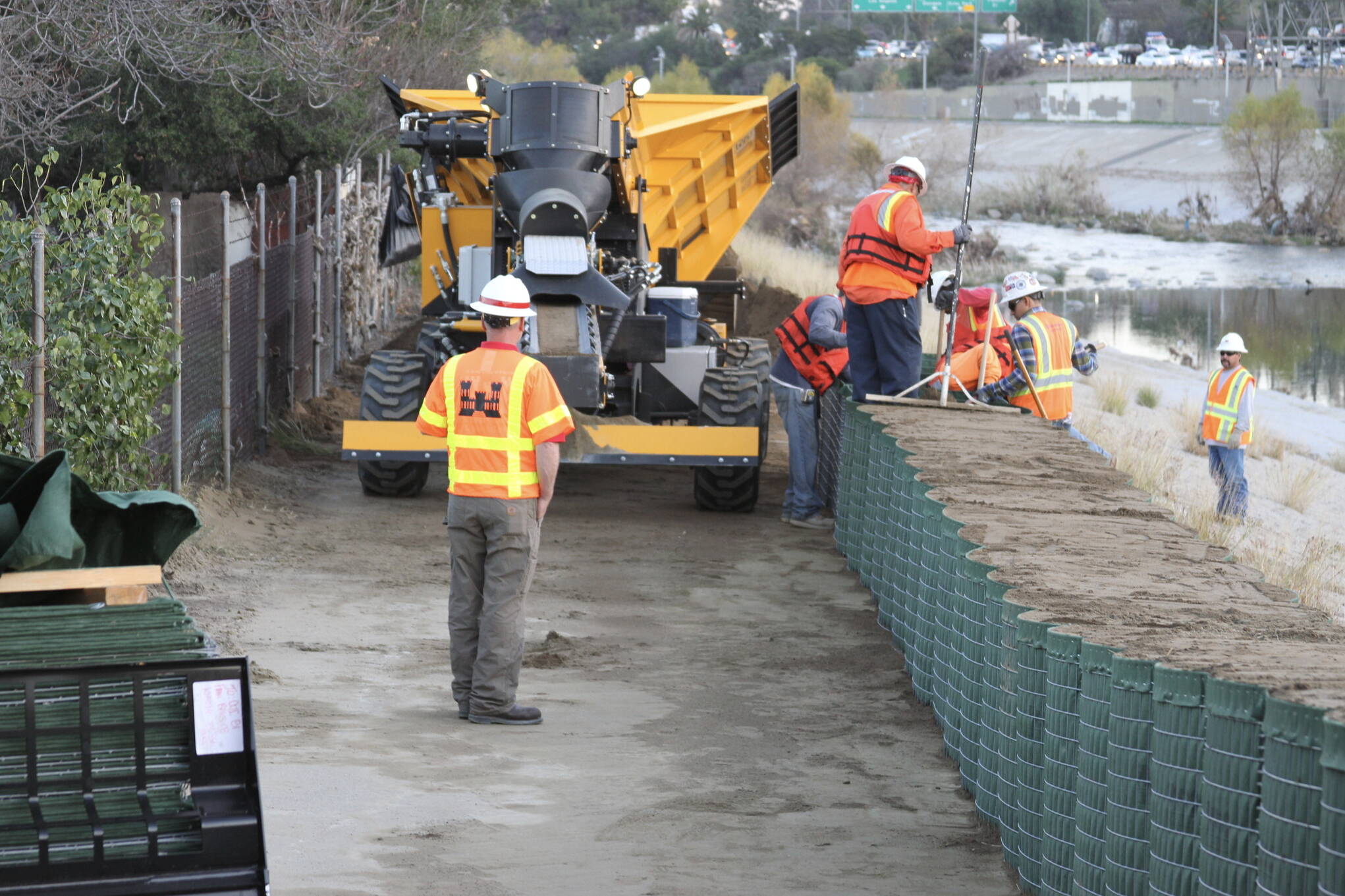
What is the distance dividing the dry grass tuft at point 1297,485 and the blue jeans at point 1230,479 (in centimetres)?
184

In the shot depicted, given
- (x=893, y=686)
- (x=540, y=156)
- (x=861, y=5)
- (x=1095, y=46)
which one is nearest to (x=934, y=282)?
(x=540, y=156)

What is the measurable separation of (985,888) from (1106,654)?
1.32 m

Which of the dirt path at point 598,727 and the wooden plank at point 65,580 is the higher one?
the wooden plank at point 65,580

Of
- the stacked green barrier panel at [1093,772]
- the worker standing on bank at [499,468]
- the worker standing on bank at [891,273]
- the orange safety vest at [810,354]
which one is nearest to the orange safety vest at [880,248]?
the worker standing on bank at [891,273]

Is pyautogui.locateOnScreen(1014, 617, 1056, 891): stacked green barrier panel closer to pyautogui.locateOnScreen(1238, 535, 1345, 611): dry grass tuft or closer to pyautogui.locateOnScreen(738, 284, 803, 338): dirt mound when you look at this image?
pyautogui.locateOnScreen(1238, 535, 1345, 611): dry grass tuft

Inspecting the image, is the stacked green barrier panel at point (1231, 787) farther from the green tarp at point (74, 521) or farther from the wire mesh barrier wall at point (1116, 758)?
the green tarp at point (74, 521)

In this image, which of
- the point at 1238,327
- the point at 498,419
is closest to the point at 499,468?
the point at 498,419

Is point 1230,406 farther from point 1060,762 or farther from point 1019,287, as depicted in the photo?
point 1060,762

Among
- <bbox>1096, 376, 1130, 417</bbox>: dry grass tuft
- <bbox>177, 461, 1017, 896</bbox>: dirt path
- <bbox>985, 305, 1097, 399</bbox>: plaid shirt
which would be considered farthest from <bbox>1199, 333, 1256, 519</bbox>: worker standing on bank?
<bbox>1096, 376, 1130, 417</bbox>: dry grass tuft

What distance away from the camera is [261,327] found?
47.4 feet

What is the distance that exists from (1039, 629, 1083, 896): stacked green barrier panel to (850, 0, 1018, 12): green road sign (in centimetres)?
5414

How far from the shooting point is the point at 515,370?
7.75 meters

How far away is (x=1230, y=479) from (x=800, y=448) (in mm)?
4627

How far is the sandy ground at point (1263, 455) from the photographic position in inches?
580
